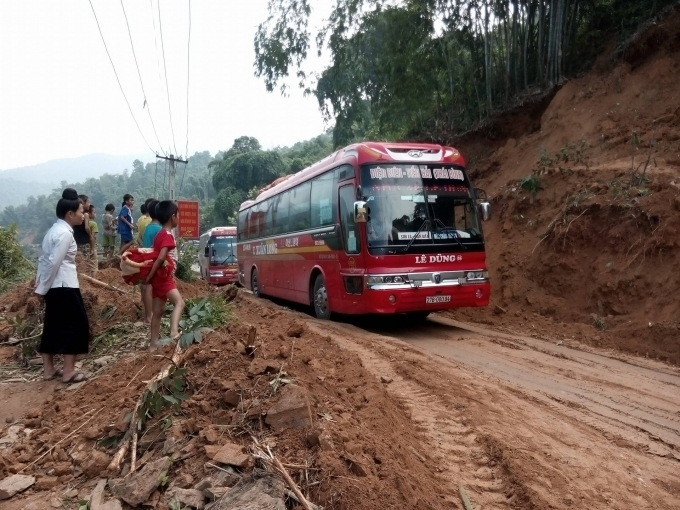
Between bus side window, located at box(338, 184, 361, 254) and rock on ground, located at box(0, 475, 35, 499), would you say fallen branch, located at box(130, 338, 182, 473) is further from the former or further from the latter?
bus side window, located at box(338, 184, 361, 254)

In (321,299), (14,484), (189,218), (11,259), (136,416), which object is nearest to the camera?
(14,484)

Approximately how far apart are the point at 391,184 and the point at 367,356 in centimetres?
312

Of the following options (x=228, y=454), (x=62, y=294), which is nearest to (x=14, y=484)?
(x=228, y=454)

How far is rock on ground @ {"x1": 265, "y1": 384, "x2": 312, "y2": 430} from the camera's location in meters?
3.53

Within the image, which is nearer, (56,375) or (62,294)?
(62,294)

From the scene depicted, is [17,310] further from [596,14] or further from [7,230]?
[596,14]

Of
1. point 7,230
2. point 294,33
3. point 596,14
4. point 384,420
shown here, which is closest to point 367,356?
point 384,420

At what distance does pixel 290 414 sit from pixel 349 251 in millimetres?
5678

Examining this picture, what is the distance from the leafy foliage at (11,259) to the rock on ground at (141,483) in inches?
491

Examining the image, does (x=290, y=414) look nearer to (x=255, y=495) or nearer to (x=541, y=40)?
(x=255, y=495)

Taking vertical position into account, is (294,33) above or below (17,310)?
above

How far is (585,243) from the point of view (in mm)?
10289

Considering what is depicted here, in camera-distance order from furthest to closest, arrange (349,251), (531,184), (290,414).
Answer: (531,184) → (349,251) → (290,414)

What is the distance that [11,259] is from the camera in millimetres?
14789
